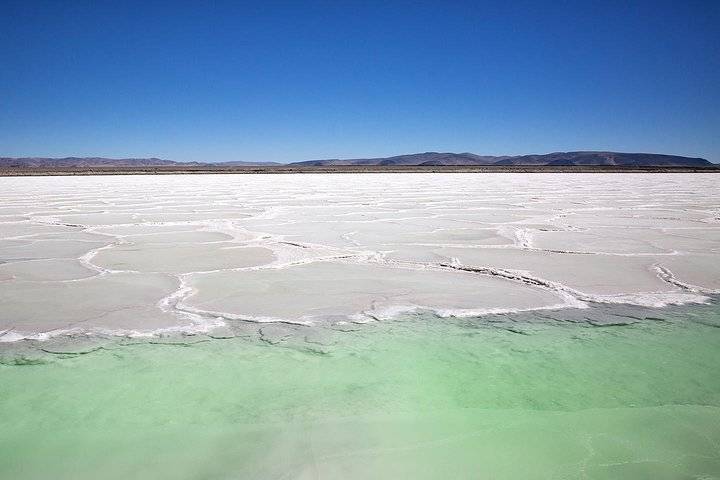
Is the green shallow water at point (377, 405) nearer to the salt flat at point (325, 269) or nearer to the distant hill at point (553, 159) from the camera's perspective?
the salt flat at point (325, 269)

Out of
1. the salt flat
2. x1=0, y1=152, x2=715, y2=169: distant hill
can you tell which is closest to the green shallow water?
the salt flat

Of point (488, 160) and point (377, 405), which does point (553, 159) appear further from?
point (377, 405)

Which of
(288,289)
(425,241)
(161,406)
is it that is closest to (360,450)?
(161,406)

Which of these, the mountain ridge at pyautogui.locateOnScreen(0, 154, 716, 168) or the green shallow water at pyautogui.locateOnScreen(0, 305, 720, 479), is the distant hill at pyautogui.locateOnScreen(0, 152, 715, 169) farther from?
the green shallow water at pyautogui.locateOnScreen(0, 305, 720, 479)

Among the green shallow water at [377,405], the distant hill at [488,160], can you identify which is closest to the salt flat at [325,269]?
the green shallow water at [377,405]

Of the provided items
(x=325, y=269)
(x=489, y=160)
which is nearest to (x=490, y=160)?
(x=489, y=160)

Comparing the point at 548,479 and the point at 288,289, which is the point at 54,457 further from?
the point at 288,289

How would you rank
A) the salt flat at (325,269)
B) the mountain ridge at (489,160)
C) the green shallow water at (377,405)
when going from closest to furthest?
the green shallow water at (377,405), the salt flat at (325,269), the mountain ridge at (489,160)
